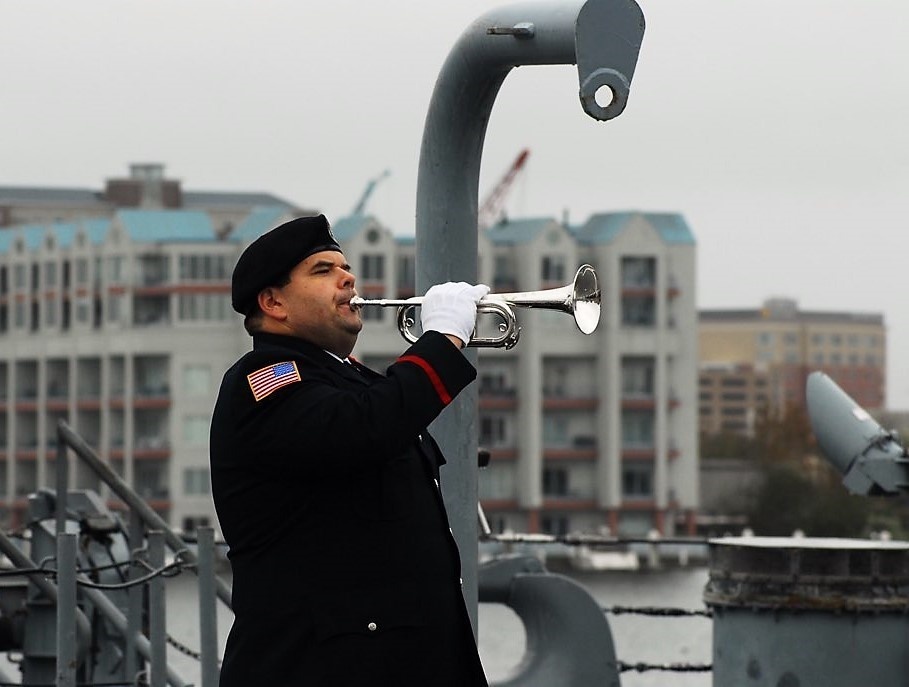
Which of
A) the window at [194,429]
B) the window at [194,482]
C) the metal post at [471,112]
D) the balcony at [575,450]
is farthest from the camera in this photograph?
the balcony at [575,450]

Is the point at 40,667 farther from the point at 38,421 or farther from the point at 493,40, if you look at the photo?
the point at 38,421

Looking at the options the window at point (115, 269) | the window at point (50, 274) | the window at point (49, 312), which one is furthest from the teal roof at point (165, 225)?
the window at point (49, 312)

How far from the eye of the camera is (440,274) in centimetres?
555

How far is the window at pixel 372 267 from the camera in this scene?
113062mm

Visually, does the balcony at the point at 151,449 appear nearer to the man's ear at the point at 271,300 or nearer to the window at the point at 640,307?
the window at the point at 640,307

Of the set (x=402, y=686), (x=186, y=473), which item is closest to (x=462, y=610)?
(x=402, y=686)

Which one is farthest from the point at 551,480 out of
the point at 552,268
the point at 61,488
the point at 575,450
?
the point at 61,488

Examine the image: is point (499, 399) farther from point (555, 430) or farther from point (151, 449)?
point (151, 449)

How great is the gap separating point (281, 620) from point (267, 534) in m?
0.16

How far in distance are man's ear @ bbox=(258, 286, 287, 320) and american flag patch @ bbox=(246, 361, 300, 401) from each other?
6.6 inches

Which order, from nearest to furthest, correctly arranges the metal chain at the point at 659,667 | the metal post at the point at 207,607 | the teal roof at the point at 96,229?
the metal post at the point at 207,607 → the metal chain at the point at 659,667 → the teal roof at the point at 96,229

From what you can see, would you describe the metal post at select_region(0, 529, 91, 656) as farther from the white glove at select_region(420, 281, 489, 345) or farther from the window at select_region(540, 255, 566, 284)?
the window at select_region(540, 255, 566, 284)

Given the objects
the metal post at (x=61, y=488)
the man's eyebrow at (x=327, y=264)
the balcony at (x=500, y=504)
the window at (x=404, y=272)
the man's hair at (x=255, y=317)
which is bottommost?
the balcony at (x=500, y=504)

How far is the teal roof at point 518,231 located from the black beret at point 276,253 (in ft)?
369
